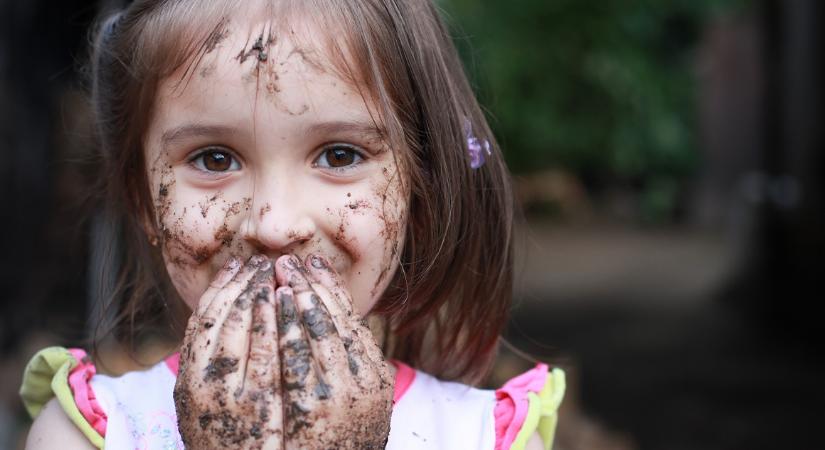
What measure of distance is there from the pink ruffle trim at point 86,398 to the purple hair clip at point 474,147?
78cm

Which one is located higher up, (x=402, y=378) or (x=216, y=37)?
(x=216, y=37)

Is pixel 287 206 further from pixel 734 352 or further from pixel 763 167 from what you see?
pixel 763 167

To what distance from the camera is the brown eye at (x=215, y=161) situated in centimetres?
150

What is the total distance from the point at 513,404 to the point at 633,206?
15.1 m

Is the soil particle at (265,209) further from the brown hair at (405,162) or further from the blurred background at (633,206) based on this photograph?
the blurred background at (633,206)

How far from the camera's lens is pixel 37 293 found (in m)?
4.97

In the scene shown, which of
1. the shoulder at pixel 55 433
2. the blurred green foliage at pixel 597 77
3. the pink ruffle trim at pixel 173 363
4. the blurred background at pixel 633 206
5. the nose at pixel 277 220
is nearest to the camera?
the nose at pixel 277 220

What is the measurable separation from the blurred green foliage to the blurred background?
4 cm

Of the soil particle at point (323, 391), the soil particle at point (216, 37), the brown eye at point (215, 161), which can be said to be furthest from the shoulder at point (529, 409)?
the soil particle at point (216, 37)

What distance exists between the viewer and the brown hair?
1542mm

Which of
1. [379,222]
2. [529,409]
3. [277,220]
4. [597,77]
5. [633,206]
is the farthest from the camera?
[633,206]

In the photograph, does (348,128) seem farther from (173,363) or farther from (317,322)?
(173,363)

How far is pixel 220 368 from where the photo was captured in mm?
1325

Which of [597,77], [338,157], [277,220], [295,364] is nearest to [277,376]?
[295,364]
